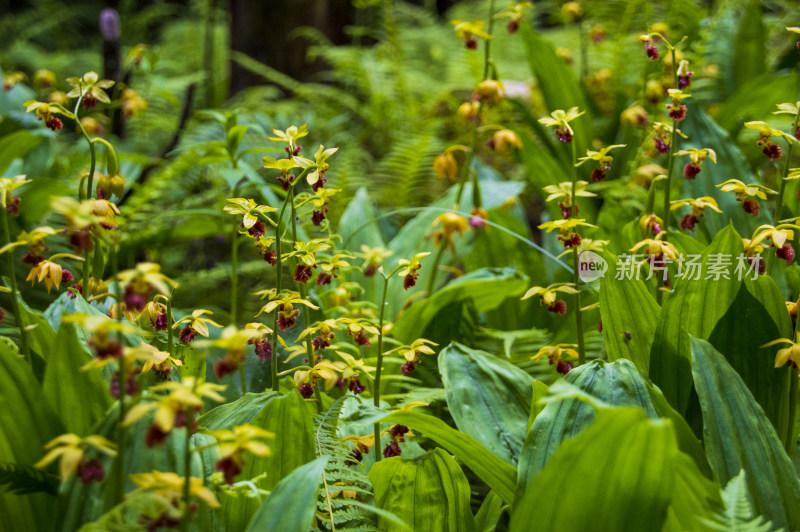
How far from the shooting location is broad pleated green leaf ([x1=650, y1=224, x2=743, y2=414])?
3.90ft

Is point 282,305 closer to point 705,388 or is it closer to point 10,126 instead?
point 705,388

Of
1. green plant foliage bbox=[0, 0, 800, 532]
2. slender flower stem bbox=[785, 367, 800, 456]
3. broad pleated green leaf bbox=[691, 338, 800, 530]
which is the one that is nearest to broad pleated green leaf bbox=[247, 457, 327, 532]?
green plant foliage bbox=[0, 0, 800, 532]

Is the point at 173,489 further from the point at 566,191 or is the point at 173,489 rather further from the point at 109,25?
the point at 109,25

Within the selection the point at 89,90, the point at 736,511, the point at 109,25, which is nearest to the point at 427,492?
the point at 736,511

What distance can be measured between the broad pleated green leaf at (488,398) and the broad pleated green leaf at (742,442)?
345 millimetres

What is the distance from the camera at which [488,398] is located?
128 centimetres

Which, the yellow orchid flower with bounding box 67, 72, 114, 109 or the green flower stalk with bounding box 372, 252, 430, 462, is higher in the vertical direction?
the yellow orchid flower with bounding box 67, 72, 114, 109

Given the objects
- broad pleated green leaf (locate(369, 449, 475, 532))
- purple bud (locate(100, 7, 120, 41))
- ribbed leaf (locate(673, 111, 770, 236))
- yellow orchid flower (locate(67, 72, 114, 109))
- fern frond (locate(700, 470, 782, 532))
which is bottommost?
broad pleated green leaf (locate(369, 449, 475, 532))

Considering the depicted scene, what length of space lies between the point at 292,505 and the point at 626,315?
0.76 meters

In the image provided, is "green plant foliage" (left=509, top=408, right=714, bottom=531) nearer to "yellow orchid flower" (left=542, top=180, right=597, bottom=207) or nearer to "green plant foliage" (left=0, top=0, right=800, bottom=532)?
"green plant foliage" (left=0, top=0, right=800, bottom=532)

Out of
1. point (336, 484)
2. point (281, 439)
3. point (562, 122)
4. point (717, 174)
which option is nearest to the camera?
point (281, 439)

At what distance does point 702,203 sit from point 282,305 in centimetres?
84

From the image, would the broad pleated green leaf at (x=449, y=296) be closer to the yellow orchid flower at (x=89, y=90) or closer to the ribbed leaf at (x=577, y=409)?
the ribbed leaf at (x=577, y=409)

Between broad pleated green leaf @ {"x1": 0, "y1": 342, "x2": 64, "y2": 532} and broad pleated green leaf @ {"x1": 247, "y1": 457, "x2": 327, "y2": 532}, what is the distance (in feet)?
1.08
